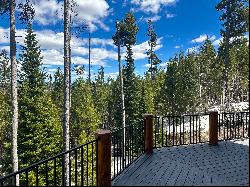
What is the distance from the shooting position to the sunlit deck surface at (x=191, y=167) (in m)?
5.68

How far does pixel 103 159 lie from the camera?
5.73 m

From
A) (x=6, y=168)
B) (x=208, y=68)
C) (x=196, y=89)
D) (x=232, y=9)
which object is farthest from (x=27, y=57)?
(x=208, y=68)

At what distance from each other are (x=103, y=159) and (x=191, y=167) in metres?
2.30

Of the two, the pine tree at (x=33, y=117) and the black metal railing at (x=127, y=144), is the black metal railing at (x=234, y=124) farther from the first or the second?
the pine tree at (x=33, y=117)

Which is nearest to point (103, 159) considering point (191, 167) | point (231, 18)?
point (191, 167)

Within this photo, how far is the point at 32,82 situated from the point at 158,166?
808 inches

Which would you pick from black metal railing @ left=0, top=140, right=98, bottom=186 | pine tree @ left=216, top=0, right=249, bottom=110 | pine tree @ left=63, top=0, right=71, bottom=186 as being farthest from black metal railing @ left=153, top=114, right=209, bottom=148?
pine tree @ left=216, top=0, right=249, bottom=110

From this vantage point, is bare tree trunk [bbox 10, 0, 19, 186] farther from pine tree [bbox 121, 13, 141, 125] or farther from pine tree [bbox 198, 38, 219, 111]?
pine tree [bbox 198, 38, 219, 111]

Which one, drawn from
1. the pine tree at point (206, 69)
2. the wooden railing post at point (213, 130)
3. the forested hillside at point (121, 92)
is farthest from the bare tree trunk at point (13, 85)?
the pine tree at point (206, 69)

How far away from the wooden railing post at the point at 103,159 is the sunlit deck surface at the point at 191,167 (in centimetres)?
31

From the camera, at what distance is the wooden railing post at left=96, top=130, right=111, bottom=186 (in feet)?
18.6

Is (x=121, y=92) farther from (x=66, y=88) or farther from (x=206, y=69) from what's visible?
(x=206, y=69)

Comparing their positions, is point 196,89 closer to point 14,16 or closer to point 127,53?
point 127,53

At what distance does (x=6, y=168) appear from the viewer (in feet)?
73.9
